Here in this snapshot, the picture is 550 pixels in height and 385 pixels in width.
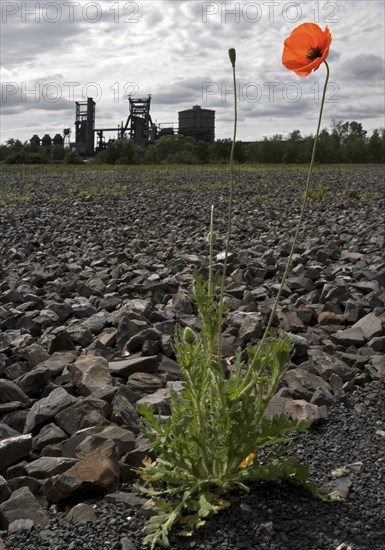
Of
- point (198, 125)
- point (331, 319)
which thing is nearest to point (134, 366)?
point (331, 319)

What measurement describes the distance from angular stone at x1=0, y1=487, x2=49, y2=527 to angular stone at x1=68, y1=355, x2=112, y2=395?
995 mm

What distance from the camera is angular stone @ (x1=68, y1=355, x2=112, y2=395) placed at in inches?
131

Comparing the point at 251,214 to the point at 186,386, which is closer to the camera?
the point at 186,386

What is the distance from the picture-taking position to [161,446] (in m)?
2.20

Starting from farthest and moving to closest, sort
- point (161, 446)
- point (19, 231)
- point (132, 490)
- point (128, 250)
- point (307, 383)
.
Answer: point (19, 231), point (128, 250), point (307, 383), point (132, 490), point (161, 446)

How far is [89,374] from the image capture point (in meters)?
3.40

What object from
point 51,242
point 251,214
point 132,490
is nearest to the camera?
point 132,490

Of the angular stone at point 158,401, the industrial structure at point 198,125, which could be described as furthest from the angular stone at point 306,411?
the industrial structure at point 198,125

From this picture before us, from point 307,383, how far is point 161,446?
1278 mm

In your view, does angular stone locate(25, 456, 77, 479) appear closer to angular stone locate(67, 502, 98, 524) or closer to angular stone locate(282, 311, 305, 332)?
angular stone locate(67, 502, 98, 524)

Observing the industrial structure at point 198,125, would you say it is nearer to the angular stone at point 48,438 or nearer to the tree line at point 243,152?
the tree line at point 243,152

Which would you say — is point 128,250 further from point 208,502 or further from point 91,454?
point 208,502

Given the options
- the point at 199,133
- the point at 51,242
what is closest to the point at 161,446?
the point at 51,242

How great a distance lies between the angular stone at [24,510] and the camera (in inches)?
88.5
